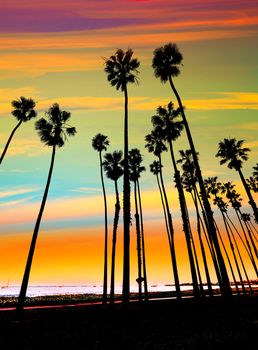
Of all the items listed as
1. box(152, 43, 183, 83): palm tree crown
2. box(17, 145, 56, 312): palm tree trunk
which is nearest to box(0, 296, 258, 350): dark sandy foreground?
box(17, 145, 56, 312): palm tree trunk

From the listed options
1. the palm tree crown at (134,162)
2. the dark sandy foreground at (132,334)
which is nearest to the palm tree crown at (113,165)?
the palm tree crown at (134,162)

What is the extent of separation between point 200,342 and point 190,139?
16.6 m

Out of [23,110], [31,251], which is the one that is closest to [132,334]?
[31,251]

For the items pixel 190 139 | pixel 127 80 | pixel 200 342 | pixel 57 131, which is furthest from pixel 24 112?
pixel 200 342

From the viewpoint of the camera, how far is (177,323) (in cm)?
1853

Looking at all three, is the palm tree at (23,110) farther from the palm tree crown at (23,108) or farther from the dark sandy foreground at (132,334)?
the dark sandy foreground at (132,334)

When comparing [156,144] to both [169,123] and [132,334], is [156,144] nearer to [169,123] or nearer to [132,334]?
[169,123]

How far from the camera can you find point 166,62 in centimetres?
2889

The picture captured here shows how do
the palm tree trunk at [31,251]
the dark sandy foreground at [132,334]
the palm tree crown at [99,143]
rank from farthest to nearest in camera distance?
the palm tree crown at [99,143], the palm tree trunk at [31,251], the dark sandy foreground at [132,334]

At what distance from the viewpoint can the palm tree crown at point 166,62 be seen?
1119 inches

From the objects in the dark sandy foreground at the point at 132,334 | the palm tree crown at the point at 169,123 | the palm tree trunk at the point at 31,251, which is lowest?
the dark sandy foreground at the point at 132,334

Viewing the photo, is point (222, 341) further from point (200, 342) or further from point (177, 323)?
point (177, 323)

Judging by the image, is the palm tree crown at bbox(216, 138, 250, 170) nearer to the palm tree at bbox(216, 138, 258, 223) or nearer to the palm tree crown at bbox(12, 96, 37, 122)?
the palm tree at bbox(216, 138, 258, 223)

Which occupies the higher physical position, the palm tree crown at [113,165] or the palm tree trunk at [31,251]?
the palm tree crown at [113,165]
